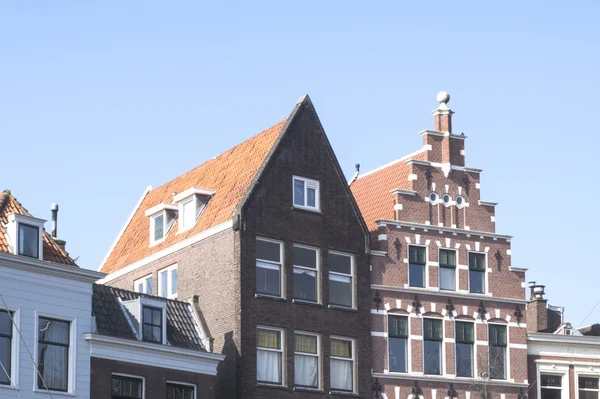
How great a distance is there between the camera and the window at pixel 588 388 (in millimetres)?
50531

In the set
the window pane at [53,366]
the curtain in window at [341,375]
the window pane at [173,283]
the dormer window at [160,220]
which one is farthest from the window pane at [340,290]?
the window pane at [53,366]

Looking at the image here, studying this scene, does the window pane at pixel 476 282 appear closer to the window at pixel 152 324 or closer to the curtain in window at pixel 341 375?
the curtain in window at pixel 341 375

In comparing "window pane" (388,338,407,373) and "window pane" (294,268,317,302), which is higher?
"window pane" (294,268,317,302)

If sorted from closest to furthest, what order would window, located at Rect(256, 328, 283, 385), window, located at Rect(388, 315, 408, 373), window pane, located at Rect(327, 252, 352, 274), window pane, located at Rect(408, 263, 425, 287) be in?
window, located at Rect(256, 328, 283, 385) < window pane, located at Rect(327, 252, 352, 274) < window, located at Rect(388, 315, 408, 373) < window pane, located at Rect(408, 263, 425, 287)

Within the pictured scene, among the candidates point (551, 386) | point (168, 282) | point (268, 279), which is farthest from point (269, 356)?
point (551, 386)

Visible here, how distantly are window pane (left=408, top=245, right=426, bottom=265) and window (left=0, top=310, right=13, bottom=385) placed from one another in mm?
15593

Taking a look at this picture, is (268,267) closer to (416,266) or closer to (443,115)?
(416,266)

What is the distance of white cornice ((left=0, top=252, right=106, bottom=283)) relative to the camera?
122ft

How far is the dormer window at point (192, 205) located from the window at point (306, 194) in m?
3.12

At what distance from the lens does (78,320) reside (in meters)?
38.9

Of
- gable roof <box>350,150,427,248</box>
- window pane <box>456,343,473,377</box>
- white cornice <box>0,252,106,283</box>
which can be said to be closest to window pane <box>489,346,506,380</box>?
window pane <box>456,343,473,377</box>

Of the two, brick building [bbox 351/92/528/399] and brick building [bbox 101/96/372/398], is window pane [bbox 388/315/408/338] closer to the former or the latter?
brick building [bbox 351/92/528/399]

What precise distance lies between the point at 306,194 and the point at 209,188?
12.5ft

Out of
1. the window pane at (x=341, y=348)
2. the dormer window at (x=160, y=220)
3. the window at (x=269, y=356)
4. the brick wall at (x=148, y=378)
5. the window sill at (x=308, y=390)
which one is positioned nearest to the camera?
the brick wall at (x=148, y=378)
